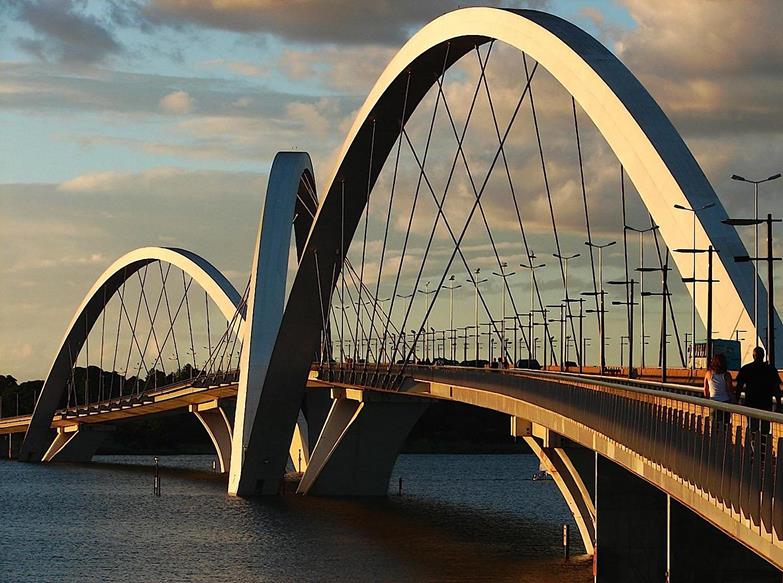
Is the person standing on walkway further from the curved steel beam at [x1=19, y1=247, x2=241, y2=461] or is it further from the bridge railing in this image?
the curved steel beam at [x1=19, y1=247, x2=241, y2=461]

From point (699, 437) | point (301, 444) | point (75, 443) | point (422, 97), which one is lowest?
point (75, 443)

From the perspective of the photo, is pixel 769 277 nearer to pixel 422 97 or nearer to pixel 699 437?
pixel 699 437

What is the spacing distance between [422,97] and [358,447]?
85.5 ft

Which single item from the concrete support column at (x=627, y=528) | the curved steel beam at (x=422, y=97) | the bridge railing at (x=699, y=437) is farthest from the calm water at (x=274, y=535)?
the bridge railing at (x=699, y=437)

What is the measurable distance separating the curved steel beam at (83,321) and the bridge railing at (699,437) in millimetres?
83813

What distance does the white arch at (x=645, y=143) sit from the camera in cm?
3806

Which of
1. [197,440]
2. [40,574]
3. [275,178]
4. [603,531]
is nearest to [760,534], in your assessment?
[603,531]

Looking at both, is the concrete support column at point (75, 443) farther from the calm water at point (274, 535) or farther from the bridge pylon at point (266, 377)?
the bridge pylon at point (266, 377)

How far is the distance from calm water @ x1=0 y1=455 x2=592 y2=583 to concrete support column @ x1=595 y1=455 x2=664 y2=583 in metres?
6.03

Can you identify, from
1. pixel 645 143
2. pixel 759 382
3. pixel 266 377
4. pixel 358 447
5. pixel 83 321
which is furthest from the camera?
pixel 83 321

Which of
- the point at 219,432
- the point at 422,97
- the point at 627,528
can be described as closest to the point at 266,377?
the point at 422,97

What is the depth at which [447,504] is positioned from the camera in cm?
8481

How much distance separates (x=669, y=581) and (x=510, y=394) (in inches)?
647

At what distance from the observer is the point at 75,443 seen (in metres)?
140
